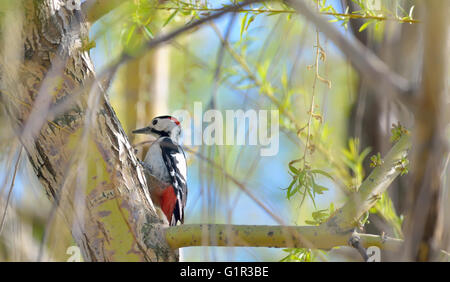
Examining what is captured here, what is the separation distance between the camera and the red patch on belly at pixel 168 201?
337cm

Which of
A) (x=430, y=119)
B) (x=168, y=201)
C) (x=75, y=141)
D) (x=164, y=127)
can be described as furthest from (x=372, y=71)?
(x=164, y=127)

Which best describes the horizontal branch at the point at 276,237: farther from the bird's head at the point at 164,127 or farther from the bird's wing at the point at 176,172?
the bird's head at the point at 164,127

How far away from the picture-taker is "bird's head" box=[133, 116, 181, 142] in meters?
3.83

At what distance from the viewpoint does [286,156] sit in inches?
121

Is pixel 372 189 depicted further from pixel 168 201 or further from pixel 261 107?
pixel 168 201

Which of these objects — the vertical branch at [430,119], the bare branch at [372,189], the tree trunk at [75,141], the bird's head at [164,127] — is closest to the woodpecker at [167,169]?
the bird's head at [164,127]

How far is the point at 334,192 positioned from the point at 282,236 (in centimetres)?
68

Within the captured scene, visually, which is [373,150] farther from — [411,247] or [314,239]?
[411,247]

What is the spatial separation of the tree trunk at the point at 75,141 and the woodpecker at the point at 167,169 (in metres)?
1.32

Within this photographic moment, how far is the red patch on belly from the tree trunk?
1.32 metres

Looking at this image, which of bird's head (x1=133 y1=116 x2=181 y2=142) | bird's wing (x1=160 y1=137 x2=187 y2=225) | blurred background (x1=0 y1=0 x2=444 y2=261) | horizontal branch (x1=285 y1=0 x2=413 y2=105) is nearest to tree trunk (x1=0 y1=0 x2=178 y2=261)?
blurred background (x1=0 y1=0 x2=444 y2=261)
